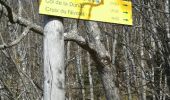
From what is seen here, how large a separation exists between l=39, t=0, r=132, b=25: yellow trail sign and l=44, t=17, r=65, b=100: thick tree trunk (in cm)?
12

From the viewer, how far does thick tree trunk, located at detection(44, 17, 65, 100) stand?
112 inches

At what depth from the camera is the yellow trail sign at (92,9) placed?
9.19 ft

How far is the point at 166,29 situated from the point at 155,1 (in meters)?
0.64

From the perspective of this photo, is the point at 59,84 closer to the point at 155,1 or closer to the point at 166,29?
the point at 166,29

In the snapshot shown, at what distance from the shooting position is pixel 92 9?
9.80 ft

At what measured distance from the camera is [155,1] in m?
4.98

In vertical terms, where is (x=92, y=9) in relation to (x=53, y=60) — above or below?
above

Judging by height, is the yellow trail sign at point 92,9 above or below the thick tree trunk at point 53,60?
above

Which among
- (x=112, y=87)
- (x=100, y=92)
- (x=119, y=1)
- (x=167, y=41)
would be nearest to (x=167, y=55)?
(x=167, y=41)

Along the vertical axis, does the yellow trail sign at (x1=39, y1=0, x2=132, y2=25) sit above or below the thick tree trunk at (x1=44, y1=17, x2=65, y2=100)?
above

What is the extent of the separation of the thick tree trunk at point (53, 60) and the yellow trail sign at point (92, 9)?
123mm

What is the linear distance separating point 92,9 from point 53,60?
1.60 feet

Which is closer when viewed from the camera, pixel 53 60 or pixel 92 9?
pixel 53 60

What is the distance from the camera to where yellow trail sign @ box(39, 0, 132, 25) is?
9.19ft
